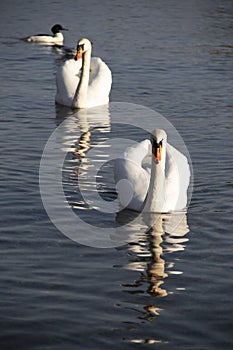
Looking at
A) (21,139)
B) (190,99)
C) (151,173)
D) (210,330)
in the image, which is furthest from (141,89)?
(210,330)

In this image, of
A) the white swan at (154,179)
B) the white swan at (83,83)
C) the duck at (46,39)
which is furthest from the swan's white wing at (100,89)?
the duck at (46,39)

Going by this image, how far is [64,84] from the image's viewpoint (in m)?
17.4

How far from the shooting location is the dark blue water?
23.8ft

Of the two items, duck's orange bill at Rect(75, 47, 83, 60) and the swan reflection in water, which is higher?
duck's orange bill at Rect(75, 47, 83, 60)

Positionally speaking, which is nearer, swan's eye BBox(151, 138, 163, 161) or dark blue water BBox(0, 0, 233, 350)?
dark blue water BBox(0, 0, 233, 350)

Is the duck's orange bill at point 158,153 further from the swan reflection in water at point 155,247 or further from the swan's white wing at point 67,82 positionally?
the swan's white wing at point 67,82

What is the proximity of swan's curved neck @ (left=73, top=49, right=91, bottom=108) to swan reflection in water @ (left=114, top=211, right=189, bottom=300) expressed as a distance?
21.9 feet

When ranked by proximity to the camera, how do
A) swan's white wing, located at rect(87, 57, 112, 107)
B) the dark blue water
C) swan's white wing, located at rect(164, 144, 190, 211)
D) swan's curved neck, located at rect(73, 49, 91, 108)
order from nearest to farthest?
the dark blue water, swan's white wing, located at rect(164, 144, 190, 211), swan's curved neck, located at rect(73, 49, 91, 108), swan's white wing, located at rect(87, 57, 112, 107)

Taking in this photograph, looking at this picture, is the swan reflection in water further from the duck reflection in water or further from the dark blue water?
the duck reflection in water

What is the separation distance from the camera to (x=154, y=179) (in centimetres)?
1001

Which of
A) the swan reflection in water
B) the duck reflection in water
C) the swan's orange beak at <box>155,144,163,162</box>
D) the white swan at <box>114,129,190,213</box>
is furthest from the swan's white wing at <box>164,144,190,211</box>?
A: the duck reflection in water

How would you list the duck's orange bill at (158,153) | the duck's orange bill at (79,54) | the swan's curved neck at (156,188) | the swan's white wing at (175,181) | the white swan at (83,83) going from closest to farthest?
the duck's orange bill at (158,153) → the swan's curved neck at (156,188) → the swan's white wing at (175,181) → the white swan at (83,83) → the duck's orange bill at (79,54)

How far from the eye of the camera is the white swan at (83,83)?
55.9 feet

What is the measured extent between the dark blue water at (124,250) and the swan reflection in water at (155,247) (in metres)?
0.02
